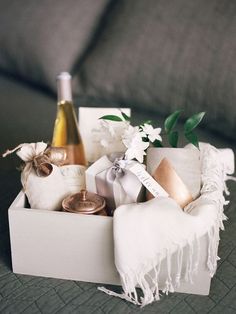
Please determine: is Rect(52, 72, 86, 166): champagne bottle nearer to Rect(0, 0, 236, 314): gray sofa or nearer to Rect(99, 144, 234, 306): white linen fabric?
Rect(0, 0, 236, 314): gray sofa

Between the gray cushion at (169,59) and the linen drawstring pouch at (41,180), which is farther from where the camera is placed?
the gray cushion at (169,59)

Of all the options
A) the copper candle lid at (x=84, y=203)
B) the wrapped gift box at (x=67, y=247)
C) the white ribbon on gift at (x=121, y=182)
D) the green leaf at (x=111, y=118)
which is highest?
the green leaf at (x=111, y=118)

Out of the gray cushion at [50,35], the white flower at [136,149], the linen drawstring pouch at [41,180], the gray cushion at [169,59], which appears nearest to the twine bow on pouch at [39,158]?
the linen drawstring pouch at [41,180]

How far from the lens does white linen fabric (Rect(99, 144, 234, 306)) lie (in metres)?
0.57

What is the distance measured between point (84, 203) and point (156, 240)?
0.11 metres

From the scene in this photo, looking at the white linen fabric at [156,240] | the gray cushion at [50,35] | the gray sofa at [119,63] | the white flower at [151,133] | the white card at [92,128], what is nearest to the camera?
the white linen fabric at [156,240]

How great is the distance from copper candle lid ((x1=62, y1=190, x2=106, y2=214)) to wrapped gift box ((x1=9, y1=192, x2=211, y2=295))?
2 centimetres

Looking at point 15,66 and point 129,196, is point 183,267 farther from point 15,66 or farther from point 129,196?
point 15,66

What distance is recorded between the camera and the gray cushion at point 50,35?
52.0 inches

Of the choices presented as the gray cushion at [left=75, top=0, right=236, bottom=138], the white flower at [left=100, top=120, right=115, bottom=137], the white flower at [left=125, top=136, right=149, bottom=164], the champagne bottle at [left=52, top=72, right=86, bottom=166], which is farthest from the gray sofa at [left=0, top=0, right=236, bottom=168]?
the white flower at [left=125, top=136, right=149, bottom=164]

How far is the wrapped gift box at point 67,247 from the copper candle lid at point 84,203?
0.02 metres

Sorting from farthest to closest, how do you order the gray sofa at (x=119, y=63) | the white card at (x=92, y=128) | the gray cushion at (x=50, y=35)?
the gray cushion at (x=50, y=35) < the gray sofa at (x=119, y=63) < the white card at (x=92, y=128)

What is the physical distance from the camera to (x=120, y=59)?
3.86 ft

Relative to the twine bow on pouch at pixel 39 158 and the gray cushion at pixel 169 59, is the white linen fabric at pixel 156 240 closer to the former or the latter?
the twine bow on pouch at pixel 39 158
